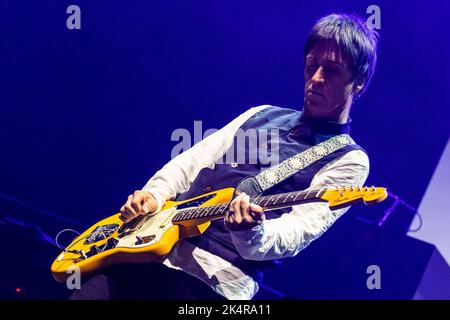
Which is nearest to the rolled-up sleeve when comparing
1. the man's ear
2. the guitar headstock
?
the guitar headstock

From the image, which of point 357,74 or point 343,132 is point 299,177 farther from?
point 357,74

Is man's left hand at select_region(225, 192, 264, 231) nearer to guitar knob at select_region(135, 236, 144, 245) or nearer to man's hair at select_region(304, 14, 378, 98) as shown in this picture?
guitar knob at select_region(135, 236, 144, 245)

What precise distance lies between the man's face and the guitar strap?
4.8 inches

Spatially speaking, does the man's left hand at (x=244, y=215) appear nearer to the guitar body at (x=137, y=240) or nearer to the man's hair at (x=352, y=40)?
the guitar body at (x=137, y=240)

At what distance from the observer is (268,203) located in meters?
2.09

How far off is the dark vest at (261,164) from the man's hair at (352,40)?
24 centimetres

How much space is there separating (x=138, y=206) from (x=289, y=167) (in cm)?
61

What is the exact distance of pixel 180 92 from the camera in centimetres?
324

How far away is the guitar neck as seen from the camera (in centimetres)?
203

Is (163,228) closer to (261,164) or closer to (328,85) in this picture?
(261,164)

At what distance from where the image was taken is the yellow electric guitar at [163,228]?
2.02 metres
